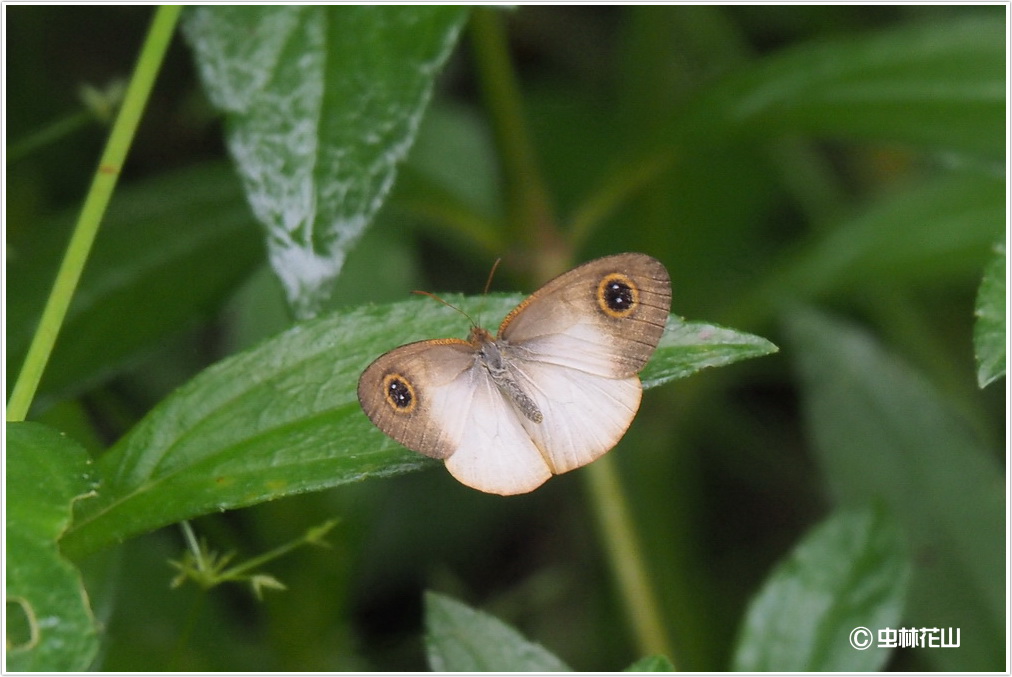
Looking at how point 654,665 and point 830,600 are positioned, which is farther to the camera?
point 830,600

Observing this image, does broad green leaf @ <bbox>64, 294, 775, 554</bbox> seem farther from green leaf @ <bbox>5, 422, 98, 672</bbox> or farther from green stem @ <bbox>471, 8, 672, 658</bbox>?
green stem @ <bbox>471, 8, 672, 658</bbox>

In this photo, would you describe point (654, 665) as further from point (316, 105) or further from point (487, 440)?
point (316, 105)

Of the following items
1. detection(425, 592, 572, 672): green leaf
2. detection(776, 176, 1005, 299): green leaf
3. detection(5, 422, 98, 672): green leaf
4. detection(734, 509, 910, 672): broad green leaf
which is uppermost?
detection(776, 176, 1005, 299): green leaf

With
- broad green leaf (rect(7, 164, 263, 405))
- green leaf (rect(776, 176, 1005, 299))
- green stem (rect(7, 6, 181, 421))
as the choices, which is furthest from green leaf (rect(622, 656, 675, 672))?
green leaf (rect(776, 176, 1005, 299))

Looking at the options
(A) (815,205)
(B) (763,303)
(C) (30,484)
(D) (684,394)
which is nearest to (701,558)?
(D) (684,394)

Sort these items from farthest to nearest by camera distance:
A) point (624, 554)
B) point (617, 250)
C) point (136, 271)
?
point (617, 250), point (624, 554), point (136, 271)

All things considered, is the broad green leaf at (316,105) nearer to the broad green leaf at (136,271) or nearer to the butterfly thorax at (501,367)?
the butterfly thorax at (501,367)

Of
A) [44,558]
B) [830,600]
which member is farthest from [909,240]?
[44,558]
